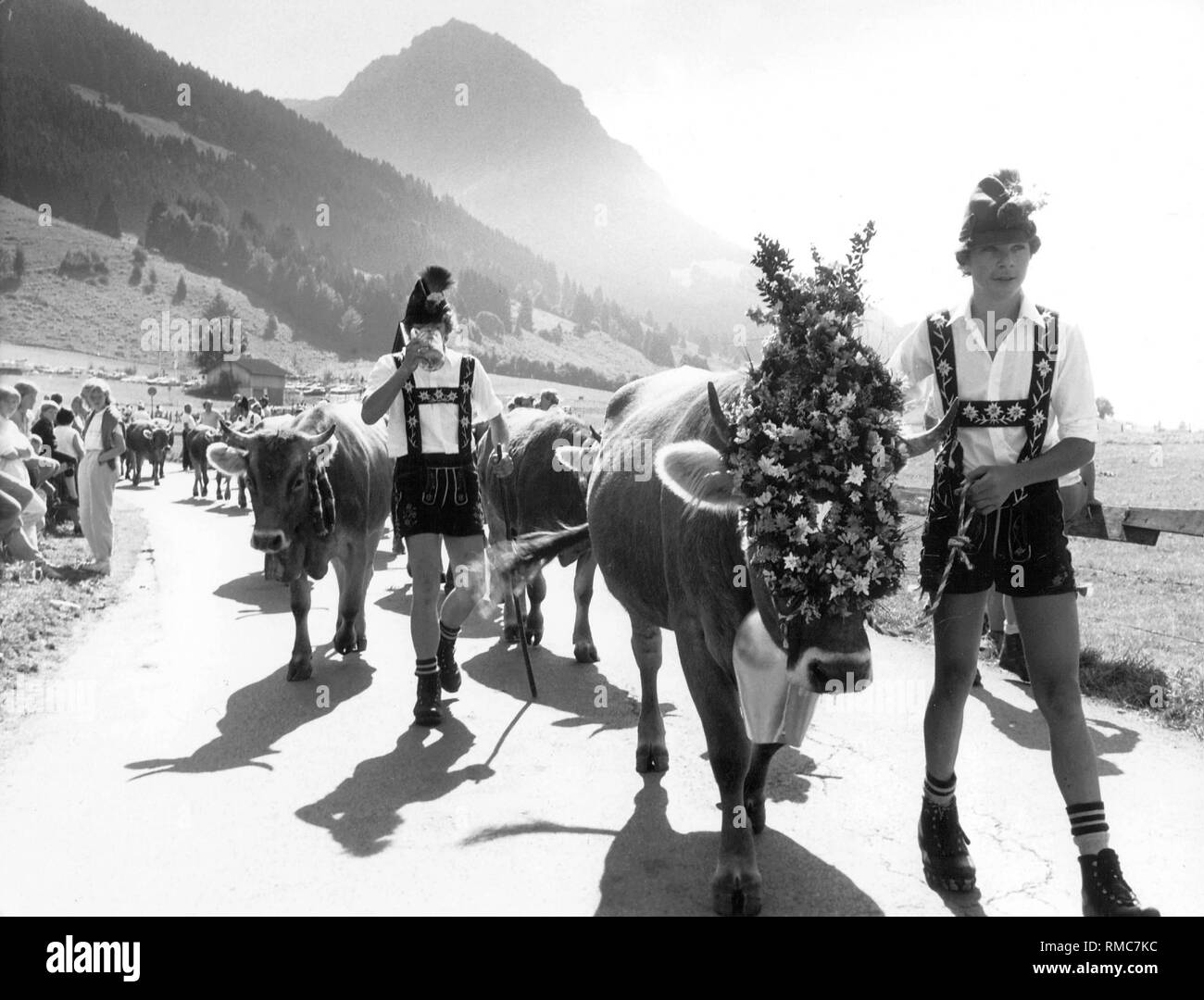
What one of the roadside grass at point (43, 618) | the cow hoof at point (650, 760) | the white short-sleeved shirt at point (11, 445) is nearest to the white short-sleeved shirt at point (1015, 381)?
the cow hoof at point (650, 760)

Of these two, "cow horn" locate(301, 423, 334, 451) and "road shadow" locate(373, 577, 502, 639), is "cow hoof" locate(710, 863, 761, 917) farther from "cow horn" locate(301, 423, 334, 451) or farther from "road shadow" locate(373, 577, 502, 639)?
A: "cow horn" locate(301, 423, 334, 451)

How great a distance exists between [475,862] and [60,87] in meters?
213

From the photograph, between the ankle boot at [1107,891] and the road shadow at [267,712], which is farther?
the road shadow at [267,712]

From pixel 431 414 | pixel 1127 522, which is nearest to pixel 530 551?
pixel 431 414

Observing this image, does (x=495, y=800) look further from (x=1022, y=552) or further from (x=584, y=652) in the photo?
(x=1022, y=552)

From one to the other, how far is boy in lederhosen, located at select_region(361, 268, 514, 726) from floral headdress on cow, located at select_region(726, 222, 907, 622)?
9.13ft

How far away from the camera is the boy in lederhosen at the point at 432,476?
17.3ft

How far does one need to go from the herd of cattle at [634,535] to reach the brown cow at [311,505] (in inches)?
0.5

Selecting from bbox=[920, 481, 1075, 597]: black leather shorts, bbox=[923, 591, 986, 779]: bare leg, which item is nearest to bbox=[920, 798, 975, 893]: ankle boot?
bbox=[923, 591, 986, 779]: bare leg

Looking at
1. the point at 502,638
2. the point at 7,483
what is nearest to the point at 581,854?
the point at 502,638

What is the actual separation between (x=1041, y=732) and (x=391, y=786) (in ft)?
11.7

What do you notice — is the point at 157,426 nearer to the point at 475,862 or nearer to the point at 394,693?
the point at 394,693

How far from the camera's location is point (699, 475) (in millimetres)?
3072

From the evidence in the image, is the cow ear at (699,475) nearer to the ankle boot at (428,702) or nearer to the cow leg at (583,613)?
the ankle boot at (428,702)
